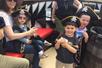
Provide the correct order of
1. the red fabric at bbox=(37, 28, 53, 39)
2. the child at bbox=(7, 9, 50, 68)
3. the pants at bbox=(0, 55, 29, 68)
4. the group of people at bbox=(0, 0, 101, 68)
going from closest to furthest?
the pants at bbox=(0, 55, 29, 68) < the group of people at bbox=(0, 0, 101, 68) < the child at bbox=(7, 9, 50, 68) < the red fabric at bbox=(37, 28, 53, 39)

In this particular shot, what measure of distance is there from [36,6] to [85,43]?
5.19 feet

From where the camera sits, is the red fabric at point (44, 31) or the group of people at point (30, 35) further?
the red fabric at point (44, 31)

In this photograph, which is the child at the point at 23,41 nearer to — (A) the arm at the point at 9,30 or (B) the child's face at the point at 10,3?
(A) the arm at the point at 9,30

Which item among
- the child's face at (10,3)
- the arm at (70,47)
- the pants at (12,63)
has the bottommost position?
the pants at (12,63)

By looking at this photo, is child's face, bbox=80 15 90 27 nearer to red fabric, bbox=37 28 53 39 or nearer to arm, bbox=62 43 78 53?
arm, bbox=62 43 78 53

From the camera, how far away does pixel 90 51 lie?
113 inches

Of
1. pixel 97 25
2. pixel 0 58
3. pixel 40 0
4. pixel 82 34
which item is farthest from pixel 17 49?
pixel 40 0

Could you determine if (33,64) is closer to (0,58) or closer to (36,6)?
(0,58)

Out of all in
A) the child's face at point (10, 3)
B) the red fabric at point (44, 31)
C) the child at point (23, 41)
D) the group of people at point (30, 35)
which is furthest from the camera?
the red fabric at point (44, 31)

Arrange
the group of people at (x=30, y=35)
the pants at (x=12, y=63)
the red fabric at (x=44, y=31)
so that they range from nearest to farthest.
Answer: the pants at (x=12, y=63)
the group of people at (x=30, y=35)
the red fabric at (x=44, y=31)

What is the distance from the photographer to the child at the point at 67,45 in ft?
8.46

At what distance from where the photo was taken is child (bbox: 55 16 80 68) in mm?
2578

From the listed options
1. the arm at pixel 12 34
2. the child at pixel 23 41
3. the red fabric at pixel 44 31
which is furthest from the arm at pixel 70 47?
the red fabric at pixel 44 31

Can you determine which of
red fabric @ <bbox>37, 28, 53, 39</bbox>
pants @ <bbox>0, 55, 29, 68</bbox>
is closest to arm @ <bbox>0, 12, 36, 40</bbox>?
pants @ <bbox>0, 55, 29, 68</bbox>
